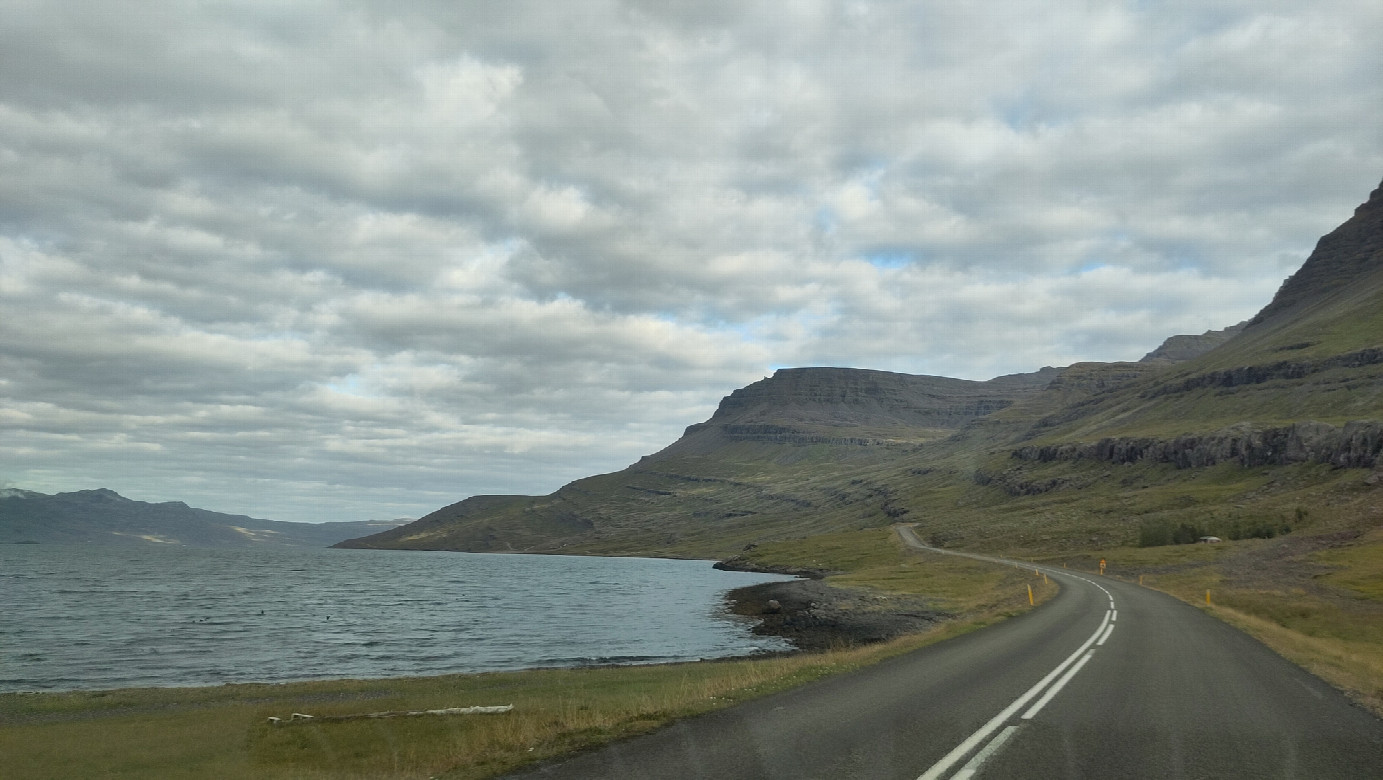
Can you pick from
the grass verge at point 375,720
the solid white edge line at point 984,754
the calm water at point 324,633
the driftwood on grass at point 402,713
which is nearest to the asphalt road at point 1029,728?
the solid white edge line at point 984,754

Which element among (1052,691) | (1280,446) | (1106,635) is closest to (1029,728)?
(1052,691)

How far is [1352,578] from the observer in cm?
6162

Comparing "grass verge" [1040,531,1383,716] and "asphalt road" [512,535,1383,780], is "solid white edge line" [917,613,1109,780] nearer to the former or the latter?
"asphalt road" [512,535,1383,780]

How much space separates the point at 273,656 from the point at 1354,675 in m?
53.3

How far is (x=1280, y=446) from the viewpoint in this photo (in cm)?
16200

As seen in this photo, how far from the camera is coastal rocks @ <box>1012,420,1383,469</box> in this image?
133375 millimetres

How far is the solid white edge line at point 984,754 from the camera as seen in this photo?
10398 millimetres

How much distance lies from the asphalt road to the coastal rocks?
149 metres

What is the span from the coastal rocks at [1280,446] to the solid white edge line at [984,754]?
517 ft

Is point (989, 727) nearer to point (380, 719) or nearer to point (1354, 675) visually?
point (1354, 675)

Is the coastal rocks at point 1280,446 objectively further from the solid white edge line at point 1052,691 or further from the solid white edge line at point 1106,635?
the solid white edge line at point 1052,691

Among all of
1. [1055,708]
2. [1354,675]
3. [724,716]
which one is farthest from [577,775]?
[1354,675]

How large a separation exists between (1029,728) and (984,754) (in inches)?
96.2

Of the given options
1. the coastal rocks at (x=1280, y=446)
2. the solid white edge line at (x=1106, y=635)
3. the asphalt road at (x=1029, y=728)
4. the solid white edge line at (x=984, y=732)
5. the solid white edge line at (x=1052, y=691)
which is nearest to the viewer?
the solid white edge line at (x=984, y=732)
